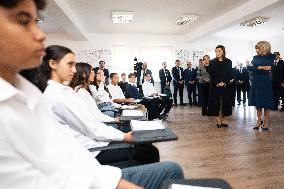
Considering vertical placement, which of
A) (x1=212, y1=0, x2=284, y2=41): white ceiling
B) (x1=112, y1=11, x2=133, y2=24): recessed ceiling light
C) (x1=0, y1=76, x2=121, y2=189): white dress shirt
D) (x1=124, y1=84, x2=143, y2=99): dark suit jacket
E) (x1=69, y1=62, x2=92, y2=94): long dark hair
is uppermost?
(x1=112, y1=11, x2=133, y2=24): recessed ceiling light

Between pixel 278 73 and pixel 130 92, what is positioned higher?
pixel 278 73

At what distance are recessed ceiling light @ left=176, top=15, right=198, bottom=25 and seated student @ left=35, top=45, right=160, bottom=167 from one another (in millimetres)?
6230

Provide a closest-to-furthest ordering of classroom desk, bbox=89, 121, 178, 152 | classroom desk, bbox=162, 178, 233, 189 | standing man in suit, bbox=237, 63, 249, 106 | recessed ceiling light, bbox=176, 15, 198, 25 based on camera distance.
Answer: classroom desk, bbox=162, 178, 233, 189, classroom desk, bbox=89, 121, 178, 152, recessed ceiling light, bbox=176, 15, 198, 25, standing man in suit, bbox=237, 63, 249, 106

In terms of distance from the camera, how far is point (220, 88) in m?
5.02

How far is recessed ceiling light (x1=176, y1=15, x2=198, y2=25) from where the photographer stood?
24.3 ft

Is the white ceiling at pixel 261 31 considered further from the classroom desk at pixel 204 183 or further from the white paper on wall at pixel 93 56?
the classroom desk at pixel 204 183

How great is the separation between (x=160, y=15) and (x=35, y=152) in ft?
23.3

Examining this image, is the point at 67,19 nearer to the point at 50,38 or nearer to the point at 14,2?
the point at 50,38

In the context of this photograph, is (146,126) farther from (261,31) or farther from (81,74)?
(261,31)

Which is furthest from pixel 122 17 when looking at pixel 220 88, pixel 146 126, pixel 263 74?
pixel 146 126

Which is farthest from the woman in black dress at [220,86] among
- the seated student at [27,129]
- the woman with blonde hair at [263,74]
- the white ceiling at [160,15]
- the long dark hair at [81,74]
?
the seated student at [27,129]

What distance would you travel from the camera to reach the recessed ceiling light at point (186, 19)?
24.3 feet

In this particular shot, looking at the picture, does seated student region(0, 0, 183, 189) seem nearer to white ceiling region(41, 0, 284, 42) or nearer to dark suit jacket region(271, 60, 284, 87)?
white ceiling region(41, 0, 284, 42)

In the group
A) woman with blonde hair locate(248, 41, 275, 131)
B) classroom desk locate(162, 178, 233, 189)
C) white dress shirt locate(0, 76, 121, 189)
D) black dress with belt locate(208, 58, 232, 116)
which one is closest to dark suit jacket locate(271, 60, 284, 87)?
black dress with belt locate(208, 58, 232, 116)
